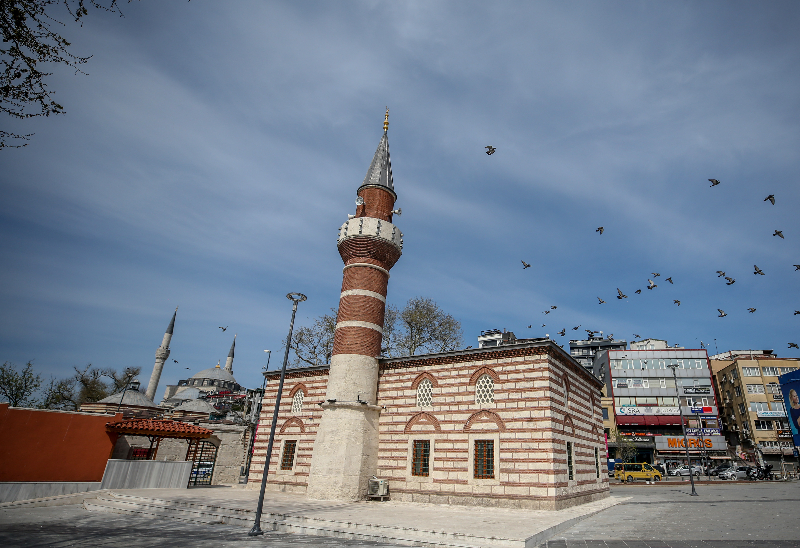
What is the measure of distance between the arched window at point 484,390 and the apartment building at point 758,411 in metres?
50.0

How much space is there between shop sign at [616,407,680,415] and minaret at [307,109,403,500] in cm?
4465

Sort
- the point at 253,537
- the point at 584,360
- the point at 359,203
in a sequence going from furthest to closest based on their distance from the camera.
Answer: the point at 584,360, the point at 359,203, the point at 253,537

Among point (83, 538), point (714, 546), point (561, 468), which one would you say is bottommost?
point (83, 538)

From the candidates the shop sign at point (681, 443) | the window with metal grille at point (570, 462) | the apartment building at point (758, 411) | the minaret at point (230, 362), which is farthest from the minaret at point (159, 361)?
the apartment building at point (758, 411)

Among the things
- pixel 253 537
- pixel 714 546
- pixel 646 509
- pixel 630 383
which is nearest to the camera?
pixel 714 546

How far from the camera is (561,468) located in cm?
1562

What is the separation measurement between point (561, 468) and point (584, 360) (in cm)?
7926

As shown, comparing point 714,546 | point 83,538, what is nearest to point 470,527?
point 714,546

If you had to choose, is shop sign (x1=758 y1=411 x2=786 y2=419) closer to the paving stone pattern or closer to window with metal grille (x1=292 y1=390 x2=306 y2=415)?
window with metal grille (x1=292 y1=390 x2=306 y2=415)

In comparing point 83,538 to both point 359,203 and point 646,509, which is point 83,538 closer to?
point 359,203

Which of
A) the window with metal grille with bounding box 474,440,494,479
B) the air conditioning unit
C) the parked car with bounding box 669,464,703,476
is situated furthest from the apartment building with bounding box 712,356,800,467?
the air conditioning unit

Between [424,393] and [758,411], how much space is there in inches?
2079

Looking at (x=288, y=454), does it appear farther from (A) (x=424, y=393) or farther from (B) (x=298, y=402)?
(A) (x=424, y=393)

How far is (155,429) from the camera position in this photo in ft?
62.7
